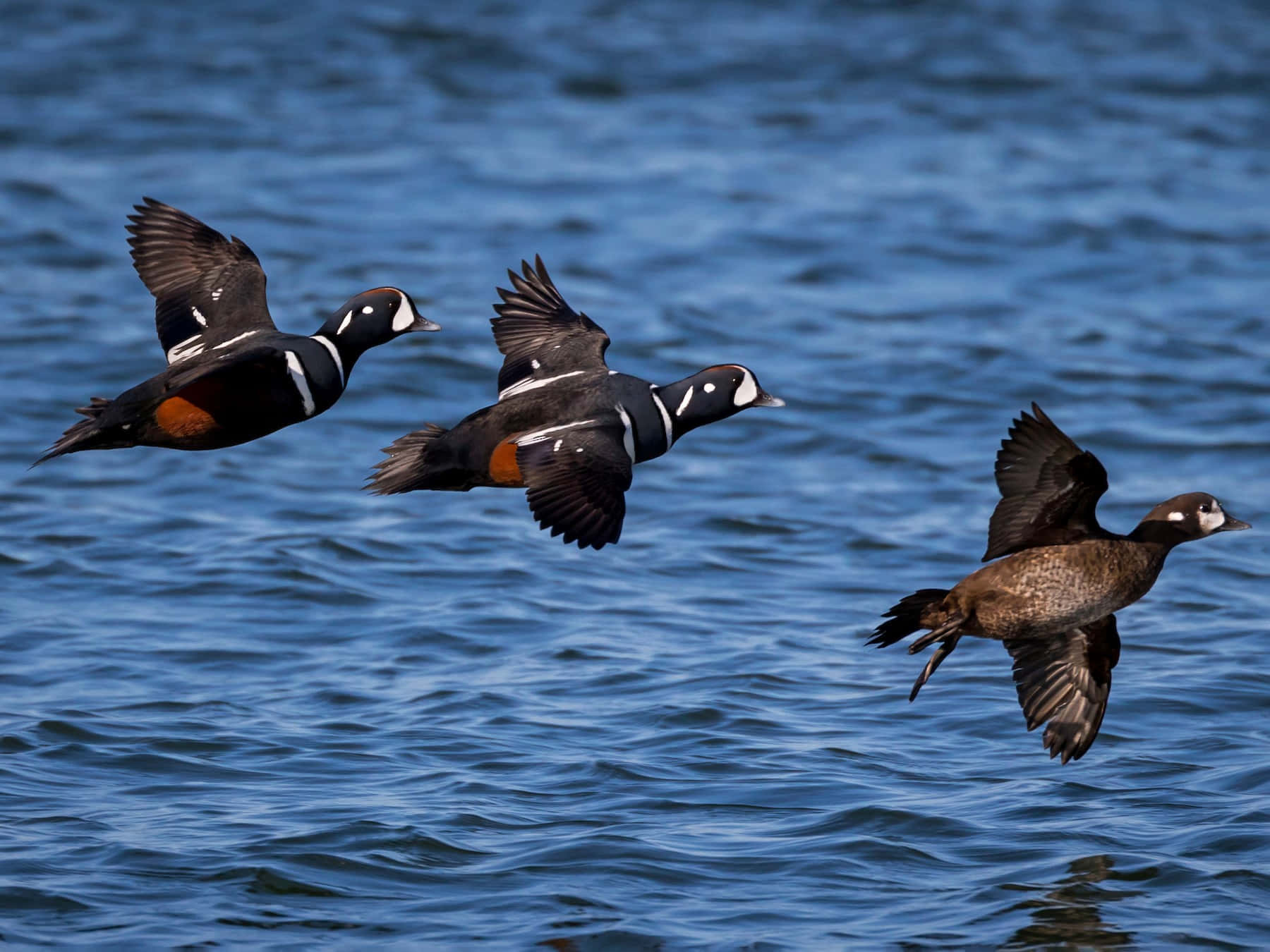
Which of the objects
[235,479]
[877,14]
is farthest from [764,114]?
[235,479]

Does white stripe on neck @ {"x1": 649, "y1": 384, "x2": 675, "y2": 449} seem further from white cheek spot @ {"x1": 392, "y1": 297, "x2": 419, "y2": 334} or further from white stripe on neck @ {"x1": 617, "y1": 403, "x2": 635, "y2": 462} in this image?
white cheek spot @ {"x1": 392, "y1": 297, "x2": 419, "y2": 334}

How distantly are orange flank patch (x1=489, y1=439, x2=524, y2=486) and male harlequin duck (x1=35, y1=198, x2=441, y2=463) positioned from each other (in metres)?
0.60

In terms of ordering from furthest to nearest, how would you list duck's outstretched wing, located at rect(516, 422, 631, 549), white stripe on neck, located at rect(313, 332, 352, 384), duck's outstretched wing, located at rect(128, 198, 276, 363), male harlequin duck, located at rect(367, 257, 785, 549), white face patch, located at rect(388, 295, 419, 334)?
duck's outstretched wing, located at rect(128, 198, 276, 363) → white face patch, located at rect(388, 295, 419, 334) → white stripe on neck, located at rect(313, 332, 352, 384) → male harlequin duck, located at rect(367, 257, 785, 549) → duck's outstretched wing, located at rect(516, 422, 631, 549)

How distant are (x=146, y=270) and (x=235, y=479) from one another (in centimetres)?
464

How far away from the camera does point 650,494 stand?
1234cm

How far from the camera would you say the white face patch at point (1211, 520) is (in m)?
7.03

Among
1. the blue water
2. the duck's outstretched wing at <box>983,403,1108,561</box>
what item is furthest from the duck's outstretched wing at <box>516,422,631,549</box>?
the blue water

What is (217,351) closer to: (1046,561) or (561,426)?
(561,426)

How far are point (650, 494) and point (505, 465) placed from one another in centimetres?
547

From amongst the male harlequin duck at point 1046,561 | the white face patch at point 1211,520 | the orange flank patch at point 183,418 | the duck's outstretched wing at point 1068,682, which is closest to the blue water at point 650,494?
the duck's outstretched wing at point 1068,682

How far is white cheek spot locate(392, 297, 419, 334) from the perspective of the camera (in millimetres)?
7309

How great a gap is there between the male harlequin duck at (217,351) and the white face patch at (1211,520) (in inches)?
118

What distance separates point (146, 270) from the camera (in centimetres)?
777

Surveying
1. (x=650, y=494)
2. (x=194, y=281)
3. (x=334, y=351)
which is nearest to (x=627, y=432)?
(x=334, y=351)
